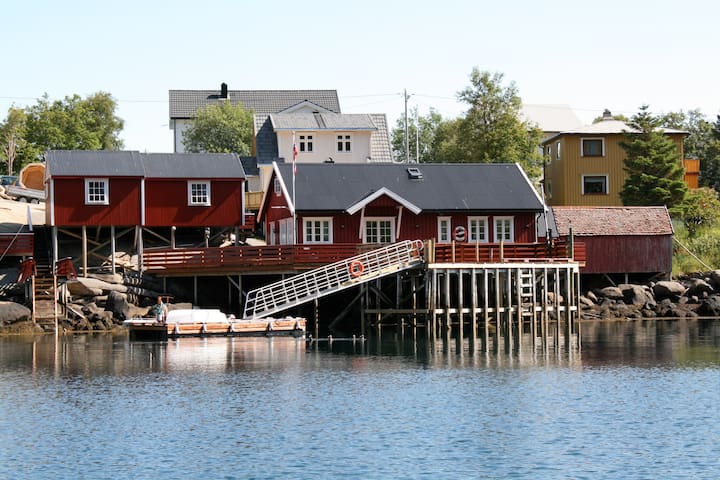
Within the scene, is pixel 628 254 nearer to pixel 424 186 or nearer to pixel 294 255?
pixel 424 186

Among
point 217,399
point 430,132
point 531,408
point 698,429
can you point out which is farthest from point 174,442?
point 430,132

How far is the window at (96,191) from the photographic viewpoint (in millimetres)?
57875

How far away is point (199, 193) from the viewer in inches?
2371

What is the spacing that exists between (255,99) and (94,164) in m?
42.7

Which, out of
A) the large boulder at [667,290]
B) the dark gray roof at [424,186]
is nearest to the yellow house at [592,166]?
the large boulder at [667,290]

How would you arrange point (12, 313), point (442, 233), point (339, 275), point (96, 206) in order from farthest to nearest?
point (96, 206) → point (442, 233) → point (12, 313) → point (339, 275)

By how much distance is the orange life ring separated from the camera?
50781mm

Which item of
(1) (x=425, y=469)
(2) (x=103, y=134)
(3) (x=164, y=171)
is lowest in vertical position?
(1) (x=425, y=469)

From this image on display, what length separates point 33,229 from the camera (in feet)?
198

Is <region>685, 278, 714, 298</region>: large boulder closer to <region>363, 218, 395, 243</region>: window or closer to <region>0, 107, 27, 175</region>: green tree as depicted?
<region>363, 218, 395, 243</region>: window

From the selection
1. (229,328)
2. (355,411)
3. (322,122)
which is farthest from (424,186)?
(355,411)

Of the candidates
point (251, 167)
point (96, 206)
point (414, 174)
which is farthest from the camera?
point (251, 167)

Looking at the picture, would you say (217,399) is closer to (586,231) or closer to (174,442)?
(174,442)

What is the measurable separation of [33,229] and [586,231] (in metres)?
27.4
